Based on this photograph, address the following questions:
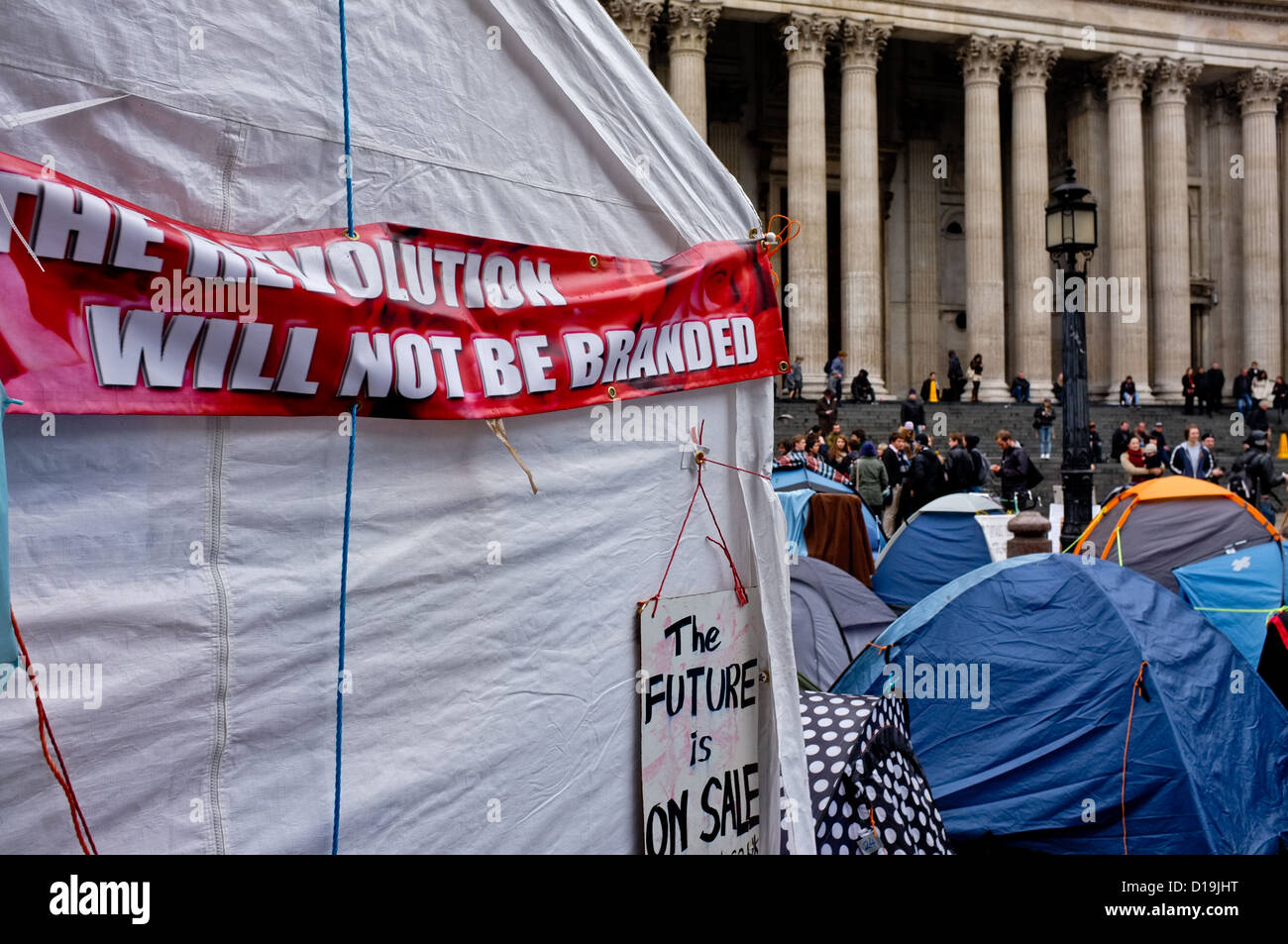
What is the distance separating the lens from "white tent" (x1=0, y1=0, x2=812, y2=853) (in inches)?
91.7

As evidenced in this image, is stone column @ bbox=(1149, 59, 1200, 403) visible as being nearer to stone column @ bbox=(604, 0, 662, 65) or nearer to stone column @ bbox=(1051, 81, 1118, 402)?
stone column @ bbox=(1051, 81, 1118, 402)

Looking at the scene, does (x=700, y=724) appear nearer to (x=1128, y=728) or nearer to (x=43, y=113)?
(x=43, y=113)

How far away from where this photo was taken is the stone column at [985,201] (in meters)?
33.8

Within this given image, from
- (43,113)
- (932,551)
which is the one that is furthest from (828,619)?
(43,113)

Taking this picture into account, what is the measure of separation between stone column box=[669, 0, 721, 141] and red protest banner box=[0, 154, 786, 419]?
29.5m

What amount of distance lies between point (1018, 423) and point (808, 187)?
8818 millimetres

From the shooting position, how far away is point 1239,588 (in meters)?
9.17

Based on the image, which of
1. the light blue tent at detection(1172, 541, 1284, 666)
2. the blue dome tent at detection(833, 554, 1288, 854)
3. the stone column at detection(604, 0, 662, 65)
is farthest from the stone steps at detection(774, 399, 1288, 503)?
the blue dome tent at detection(833, 554, 1288, 854)

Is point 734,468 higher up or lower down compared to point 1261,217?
lower down

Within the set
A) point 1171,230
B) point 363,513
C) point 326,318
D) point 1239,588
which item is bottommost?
point 1239,588

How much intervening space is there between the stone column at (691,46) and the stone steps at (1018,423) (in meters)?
8.93

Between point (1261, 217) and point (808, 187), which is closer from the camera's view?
point (808, 187)
